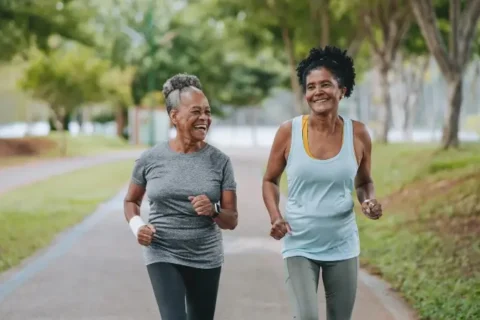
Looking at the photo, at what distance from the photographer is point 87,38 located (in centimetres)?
2503

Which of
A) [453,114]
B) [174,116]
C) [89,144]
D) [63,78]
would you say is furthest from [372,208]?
[89,144]

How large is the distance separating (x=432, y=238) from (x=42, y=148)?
29.1m

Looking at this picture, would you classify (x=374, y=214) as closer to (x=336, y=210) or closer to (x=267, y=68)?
(x=336, y=210)

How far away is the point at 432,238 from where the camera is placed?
1029cm

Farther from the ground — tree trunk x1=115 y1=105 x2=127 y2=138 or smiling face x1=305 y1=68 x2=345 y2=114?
smiling face x1=305 y1=68 x2=345 y2=114

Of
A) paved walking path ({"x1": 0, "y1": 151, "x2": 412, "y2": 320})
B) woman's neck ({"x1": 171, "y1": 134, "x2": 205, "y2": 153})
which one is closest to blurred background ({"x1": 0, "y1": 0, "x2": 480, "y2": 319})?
paved walking path ({"x1": 0, "y1": 151, "x2": 412, "y2": 320})

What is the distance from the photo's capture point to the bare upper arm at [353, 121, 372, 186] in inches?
166

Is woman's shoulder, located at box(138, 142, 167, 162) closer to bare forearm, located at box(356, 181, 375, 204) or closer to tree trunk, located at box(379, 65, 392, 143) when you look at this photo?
bare forearm, located at box(356, 181, 375, 204)

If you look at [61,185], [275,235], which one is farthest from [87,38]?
[275,235]

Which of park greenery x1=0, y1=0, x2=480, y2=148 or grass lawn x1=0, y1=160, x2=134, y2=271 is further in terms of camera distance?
park greenery x1=0, y1=0, x2=480, y2=148

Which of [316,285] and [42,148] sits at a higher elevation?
[316,285]

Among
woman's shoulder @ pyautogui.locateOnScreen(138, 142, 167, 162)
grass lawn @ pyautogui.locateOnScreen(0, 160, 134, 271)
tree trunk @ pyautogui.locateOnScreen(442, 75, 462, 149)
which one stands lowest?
grass lawn @ pyautogui.locateOnScreen(0, 160, 134, 271)

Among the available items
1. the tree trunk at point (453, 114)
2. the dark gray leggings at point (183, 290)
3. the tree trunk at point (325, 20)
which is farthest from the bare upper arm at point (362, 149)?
the tree trunk at point (325, 20)

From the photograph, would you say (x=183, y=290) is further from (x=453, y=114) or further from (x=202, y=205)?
(x=453, y=114)
